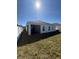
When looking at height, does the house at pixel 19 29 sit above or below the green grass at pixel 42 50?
above

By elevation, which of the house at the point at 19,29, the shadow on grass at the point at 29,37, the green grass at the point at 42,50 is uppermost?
the house at the point at 19,29

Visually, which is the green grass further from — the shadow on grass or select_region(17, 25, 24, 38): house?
select_region(17, 25, 24, 38): house

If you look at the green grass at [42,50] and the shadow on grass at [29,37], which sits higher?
the shadow on grass at [29,37]

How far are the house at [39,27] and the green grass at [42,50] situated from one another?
0.40ft

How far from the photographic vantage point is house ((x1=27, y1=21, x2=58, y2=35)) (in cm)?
167

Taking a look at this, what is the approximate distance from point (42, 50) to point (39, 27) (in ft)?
1.00

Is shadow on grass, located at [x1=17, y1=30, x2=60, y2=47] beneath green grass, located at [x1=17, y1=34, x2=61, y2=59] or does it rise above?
above

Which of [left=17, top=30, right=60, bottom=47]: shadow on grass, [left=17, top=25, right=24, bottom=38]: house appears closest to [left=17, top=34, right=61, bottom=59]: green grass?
[left=17, top=30, right=60, bottom=47]: shadow on grass

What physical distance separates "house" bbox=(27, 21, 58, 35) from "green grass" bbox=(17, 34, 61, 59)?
0.12 meters

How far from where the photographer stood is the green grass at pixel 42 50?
63.7 inches

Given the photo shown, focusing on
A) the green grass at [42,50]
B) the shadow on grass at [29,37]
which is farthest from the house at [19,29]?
the green grass at [42,50]

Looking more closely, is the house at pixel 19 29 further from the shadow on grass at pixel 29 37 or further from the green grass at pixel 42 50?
the green grass at pixel 42 50

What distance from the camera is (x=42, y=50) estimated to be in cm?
163
